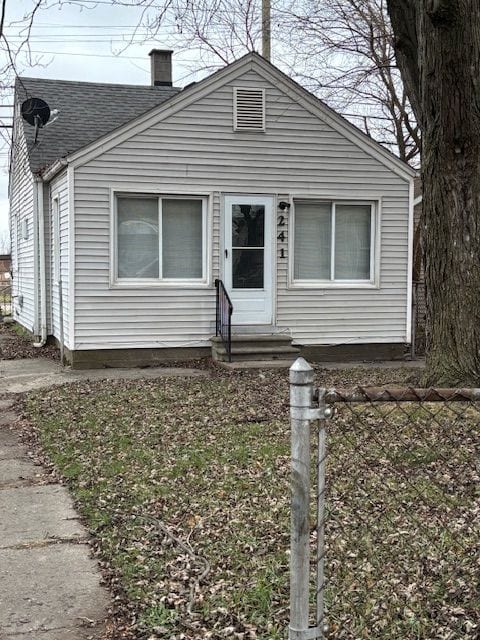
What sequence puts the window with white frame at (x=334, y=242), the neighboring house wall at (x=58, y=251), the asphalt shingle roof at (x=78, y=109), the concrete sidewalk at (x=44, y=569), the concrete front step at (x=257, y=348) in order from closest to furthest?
the concrete sidewalk at (x=44, y=569), the concrete front step at (x=257, y=348), the neighboring house wall at (x=58, y=251), the window with white frame at (x=334, y=242), the asphalt shingle roof at (x=78, y=109)

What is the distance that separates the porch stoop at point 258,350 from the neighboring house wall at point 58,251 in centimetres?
249

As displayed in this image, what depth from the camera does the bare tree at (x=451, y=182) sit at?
6.30 metres

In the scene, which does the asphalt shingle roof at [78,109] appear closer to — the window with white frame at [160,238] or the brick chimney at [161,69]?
the brick chimney at [161,69]

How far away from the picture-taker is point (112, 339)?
11.0 meters

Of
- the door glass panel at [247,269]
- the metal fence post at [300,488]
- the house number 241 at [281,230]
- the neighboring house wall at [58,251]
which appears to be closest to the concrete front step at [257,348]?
the door glass panel at [247,269]

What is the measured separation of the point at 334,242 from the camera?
1188cm

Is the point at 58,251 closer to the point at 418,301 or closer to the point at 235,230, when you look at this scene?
the point at 235,230

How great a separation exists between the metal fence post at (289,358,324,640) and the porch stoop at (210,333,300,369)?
7900 mm

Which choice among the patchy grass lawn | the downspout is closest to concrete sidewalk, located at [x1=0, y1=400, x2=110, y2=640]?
the patchy grass lawn

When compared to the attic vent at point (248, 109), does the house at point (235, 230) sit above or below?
below

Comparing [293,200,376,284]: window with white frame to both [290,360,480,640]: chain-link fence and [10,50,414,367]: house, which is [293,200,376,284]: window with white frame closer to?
[10,50,414,367]: house

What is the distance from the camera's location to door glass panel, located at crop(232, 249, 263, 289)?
1149 cm

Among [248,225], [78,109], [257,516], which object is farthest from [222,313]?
[257,516]

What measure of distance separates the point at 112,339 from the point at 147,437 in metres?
4.71
